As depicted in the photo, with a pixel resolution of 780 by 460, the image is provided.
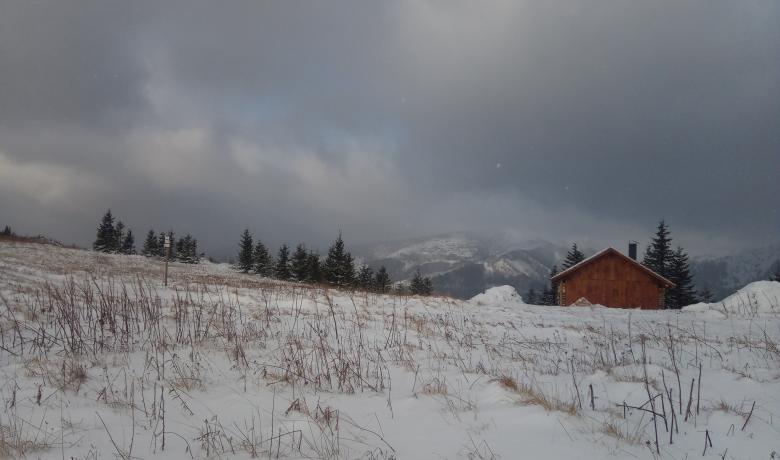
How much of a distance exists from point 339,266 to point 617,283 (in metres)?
28.9

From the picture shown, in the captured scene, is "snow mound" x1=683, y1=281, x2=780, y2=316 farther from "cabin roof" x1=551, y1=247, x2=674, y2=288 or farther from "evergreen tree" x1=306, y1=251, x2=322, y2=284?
"evergreen tree" x1=306, y1=251, x2=322, y2=284

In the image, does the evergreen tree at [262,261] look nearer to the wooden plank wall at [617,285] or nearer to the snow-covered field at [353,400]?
the wooden plank wall at [617,285]

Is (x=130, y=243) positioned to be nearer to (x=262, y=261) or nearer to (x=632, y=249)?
(x=262, y=261)

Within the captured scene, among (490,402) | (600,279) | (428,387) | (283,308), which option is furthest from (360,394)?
(600,279)

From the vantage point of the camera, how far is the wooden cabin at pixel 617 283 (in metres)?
29.9

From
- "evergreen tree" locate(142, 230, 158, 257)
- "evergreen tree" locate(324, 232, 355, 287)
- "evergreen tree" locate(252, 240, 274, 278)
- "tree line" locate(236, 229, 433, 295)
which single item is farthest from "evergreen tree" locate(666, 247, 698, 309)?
"evergreen tree" locate(142, 230, 158, 257)

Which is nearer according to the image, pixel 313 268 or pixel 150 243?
pixel 313 268

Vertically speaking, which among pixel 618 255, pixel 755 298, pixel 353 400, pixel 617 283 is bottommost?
pixel 353 400

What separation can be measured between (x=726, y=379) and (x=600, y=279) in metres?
30.0

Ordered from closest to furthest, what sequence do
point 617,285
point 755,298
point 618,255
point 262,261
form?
point 755,298 → point 617,285 → point 618,255 → point 262,261

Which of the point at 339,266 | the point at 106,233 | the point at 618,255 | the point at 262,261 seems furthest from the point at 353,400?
the point at 106,233

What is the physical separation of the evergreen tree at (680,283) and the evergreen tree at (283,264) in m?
49.8

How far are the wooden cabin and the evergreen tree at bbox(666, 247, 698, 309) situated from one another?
18.1 m

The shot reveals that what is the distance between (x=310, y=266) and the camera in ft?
170
